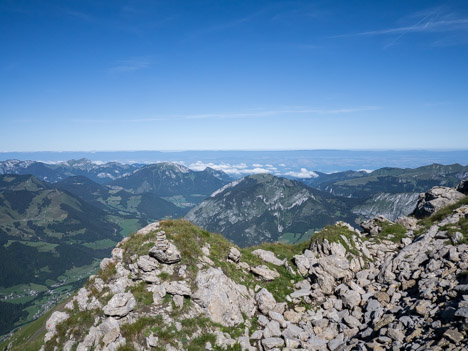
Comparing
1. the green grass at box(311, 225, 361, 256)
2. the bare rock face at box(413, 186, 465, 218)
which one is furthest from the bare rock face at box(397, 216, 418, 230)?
the green grass at box(311, 225, 361, 256)

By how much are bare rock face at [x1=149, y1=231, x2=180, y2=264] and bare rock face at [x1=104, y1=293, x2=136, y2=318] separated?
3.90 metres

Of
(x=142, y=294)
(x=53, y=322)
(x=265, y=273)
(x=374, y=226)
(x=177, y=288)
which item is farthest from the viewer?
(x=374, y=226)

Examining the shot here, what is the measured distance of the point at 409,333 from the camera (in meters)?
16.5

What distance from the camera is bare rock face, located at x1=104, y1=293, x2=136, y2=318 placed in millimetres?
19125

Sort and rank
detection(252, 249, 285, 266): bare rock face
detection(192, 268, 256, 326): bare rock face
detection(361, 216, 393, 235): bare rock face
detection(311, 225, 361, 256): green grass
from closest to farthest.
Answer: detection(192, 268, 256, 326): bare rock face, detection(311, 225, 361, 256): green grass, detection(252, 249, 285, 266): bare rock face, detection(361, 216, 393, 235): bare rock face

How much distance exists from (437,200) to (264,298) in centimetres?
3633

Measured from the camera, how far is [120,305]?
19609mm

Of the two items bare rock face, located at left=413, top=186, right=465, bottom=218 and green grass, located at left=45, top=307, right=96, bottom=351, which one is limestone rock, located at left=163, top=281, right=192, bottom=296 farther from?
bare rock face, located at left=413, top=186, right=465, bottom=218

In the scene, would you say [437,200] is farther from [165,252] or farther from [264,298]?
[165,252]

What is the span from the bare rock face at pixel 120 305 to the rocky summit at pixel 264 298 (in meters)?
0.07

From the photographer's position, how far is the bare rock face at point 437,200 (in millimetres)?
40625

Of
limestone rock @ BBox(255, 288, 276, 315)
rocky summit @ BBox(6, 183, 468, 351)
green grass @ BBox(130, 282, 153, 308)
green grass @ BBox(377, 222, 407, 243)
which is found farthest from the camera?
green grass @ BBox(377, 222, 407, 243)

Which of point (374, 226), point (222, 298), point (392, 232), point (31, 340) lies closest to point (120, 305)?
point (222, 298)

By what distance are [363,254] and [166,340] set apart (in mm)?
23794
